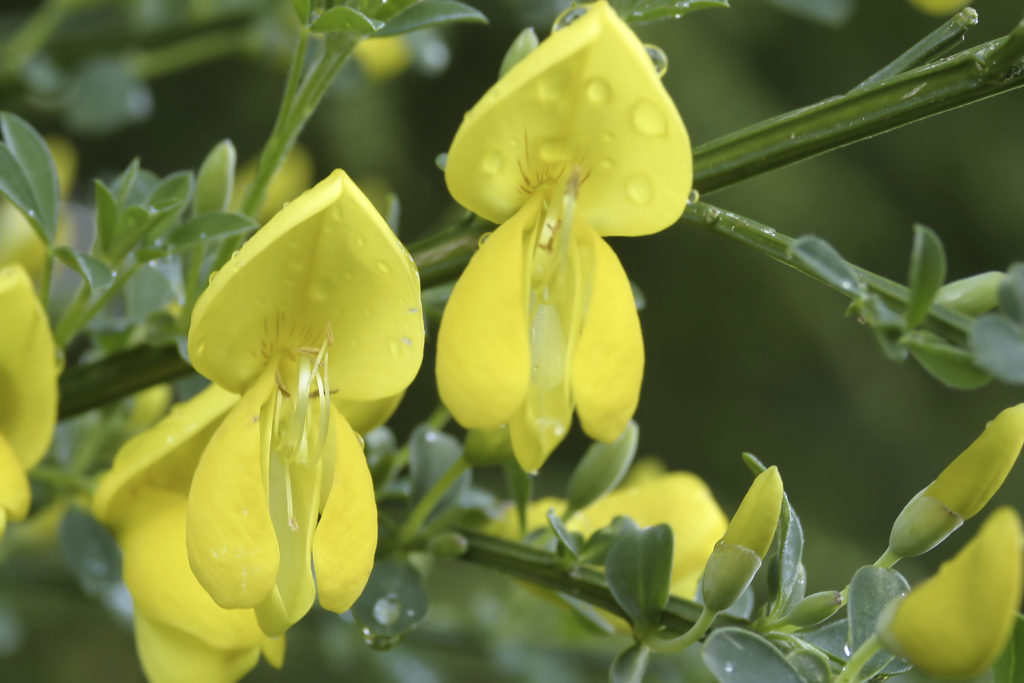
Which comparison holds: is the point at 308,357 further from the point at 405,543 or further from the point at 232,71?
the point at 232,71

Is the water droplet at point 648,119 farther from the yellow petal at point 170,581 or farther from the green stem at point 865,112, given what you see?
the yellow petal at point 170,581

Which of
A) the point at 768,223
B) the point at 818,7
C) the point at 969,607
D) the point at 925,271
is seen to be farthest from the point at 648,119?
the point at 768,223

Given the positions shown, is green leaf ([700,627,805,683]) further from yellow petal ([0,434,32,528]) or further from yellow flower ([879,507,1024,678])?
yellow petal ([0,434,32,528])

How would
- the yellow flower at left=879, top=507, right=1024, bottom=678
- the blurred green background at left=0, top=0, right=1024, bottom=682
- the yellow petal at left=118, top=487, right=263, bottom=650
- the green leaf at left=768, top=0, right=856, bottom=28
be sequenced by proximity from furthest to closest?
the blurred green background at left=0, top=0, right=1024, bottom=682 → the green leaf at left=768, top=0, right=856, bottom=28 → the yellow petal at left=118, top=487, right=263, bottom=650 → the yellow flower at left=879, top=507, right=1024, bottom=678

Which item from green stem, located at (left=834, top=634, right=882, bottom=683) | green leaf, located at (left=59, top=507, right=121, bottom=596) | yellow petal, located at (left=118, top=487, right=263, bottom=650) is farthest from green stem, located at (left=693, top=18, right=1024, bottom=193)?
green leaf, located at (left=59, top=507, right=121, bottom=596)

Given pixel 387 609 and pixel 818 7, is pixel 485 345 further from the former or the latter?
pixel 818 7

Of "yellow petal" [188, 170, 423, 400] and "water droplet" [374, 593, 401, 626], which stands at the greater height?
"yellow petal" [188, 170, 423, 400]

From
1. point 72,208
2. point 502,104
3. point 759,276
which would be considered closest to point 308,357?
point 502,104
